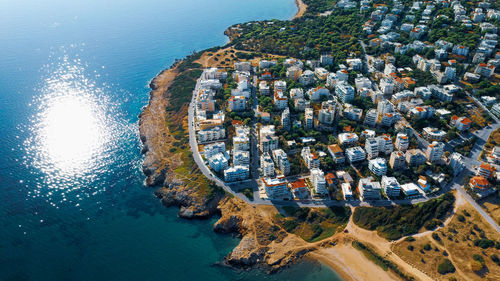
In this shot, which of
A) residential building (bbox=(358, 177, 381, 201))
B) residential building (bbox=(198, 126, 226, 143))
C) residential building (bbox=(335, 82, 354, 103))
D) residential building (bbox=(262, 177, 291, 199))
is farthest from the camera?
residential building (bbox=(335, 82, 354, 103))

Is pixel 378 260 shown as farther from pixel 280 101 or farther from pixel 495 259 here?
pixel 280 101

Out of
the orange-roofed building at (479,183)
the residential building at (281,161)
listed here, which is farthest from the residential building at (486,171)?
the residential building at (281,161)

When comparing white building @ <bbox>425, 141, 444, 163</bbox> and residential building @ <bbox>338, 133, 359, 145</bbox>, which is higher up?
residential building @ <bbox>338, 133, 359, 145</bbox>

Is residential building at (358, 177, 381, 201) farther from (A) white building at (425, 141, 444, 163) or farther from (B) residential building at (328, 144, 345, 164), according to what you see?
(A) white building at (425, 141, 444, 163)

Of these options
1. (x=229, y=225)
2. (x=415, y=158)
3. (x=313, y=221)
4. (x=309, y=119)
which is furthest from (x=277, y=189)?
(x=415, y=158)

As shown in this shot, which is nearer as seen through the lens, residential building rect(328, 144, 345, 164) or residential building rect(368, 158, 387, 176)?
residential building rect(368, 158, 387, 176)

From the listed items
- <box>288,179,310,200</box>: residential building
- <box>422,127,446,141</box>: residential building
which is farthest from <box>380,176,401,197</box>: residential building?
<box>422,127,446,141</box>: residential building

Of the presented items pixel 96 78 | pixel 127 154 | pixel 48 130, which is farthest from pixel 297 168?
pixel 96 78
